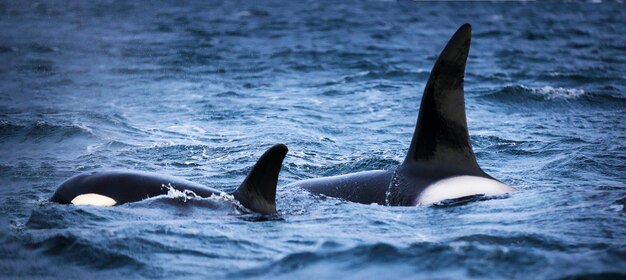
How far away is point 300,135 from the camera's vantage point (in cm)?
1516

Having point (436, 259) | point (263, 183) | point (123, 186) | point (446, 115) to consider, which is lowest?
point (123, 186)

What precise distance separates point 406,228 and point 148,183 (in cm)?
285

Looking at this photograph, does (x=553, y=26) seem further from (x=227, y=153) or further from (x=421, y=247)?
(x=421, y=247)

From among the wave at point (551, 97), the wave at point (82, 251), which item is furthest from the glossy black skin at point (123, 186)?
the wave at point (551, 97)

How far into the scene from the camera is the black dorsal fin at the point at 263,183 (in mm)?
8102

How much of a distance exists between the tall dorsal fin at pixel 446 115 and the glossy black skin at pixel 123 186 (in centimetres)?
232

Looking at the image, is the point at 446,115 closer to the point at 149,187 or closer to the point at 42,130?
the point at 149,187

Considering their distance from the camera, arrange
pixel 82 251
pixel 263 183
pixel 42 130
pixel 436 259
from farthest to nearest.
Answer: pixel 42 130, pixel 263 183, pixel 82 251, pixel 436 259

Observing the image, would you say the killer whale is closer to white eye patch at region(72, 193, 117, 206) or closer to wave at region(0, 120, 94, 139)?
white eye patch at region(72, 193, 117, 206)

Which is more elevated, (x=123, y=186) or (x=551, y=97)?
(x=123, y=186)

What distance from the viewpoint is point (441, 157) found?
9.08 meters

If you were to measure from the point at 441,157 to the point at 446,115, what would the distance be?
48 cm

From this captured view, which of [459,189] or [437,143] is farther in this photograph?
[437,143]

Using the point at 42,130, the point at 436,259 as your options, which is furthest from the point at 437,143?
the point at 42,130
